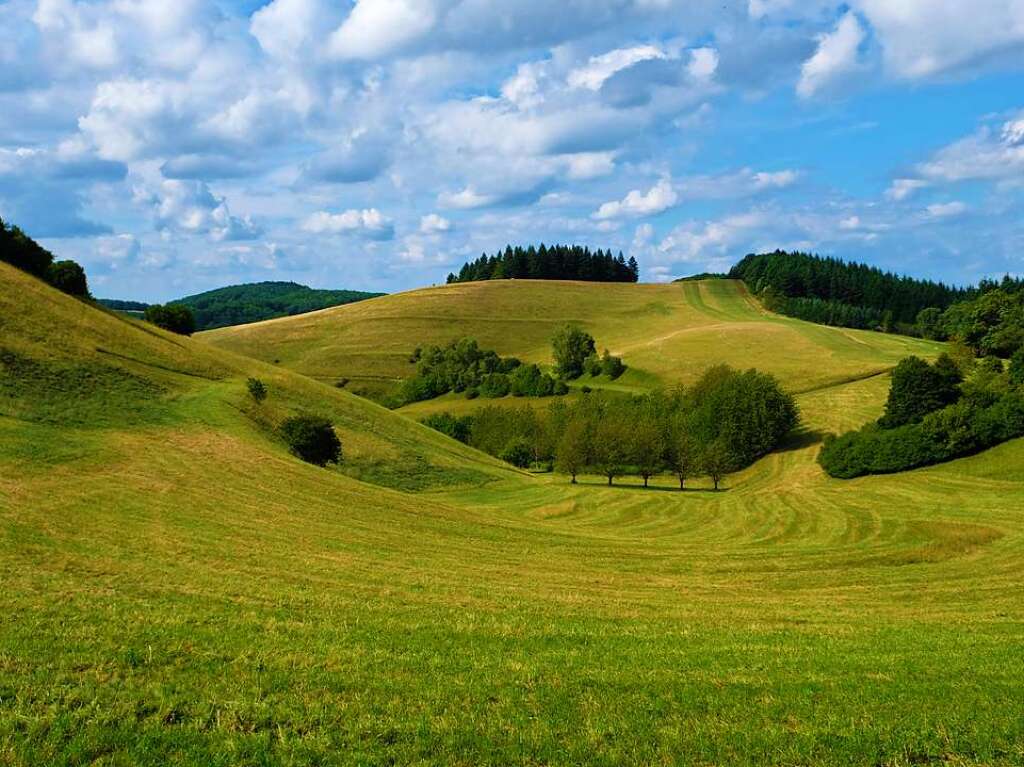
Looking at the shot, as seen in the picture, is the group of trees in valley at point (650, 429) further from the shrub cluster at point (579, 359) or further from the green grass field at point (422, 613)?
the green grass field at point (422, 613)

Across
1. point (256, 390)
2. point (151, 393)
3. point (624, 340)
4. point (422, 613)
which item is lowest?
point (422, 613)

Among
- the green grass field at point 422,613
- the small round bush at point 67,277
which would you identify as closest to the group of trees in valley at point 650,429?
the green grass field at point 422,613

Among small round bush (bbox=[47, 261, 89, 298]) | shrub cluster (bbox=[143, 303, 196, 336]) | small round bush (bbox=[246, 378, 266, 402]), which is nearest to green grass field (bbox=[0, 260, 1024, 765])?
small round bush (bbox=[246, 378, 266, 402])

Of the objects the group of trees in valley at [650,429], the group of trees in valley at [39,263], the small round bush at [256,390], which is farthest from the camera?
the group of trees in valley at [650,429]

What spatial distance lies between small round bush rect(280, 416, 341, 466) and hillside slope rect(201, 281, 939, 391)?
8384cm

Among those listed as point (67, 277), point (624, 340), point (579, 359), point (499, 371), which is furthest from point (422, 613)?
point (624, 340)

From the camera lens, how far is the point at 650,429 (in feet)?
318

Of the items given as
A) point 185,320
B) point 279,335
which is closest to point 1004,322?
point 185,320

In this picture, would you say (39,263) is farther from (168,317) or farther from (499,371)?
(499,371)

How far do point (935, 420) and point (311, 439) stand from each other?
207 ft

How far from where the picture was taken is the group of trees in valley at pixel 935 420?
79.1 meters

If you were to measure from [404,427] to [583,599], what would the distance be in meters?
Result: 57.7

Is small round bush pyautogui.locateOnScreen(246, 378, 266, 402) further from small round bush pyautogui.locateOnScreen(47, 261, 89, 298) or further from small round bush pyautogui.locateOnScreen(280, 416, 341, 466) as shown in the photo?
small round bush pyautogui.locateOnScreen(47, 261, 89, 298)

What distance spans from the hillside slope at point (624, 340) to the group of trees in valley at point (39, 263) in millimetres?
80540
